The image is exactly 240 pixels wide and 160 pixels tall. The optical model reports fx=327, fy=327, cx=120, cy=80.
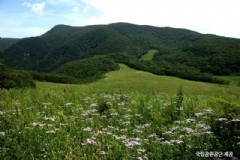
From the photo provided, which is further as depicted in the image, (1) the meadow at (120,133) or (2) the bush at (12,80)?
(2) the bush at (12,80)

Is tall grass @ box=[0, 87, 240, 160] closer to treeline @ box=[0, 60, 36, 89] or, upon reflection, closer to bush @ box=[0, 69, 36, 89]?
treeline @ box=[0, 60, 36, 89]

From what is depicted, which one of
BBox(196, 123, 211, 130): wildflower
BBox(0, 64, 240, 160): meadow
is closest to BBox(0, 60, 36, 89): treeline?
BBox(0, 64, 240, 160): meadow

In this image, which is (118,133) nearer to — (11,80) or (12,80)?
(11,80)

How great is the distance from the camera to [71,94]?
14094 millimetres

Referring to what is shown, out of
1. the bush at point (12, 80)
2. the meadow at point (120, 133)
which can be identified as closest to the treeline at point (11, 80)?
the bush at point (12, 80)

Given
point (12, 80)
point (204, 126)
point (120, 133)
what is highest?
point (204, 126)

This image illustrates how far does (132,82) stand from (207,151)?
9947cm

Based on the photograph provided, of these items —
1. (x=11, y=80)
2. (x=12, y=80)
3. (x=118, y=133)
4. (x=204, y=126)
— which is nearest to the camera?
(x=204, y=126)

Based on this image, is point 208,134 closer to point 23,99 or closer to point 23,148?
point 23,148

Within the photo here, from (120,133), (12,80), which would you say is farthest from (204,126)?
(12,80)

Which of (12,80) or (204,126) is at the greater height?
(204,126)

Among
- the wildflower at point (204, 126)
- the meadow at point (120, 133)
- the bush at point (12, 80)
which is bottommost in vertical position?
the bush at point (12, 80)

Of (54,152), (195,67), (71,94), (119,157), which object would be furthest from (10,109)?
(195,67)

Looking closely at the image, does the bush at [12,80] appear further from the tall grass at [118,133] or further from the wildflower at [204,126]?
the wildflower at [204,126]
